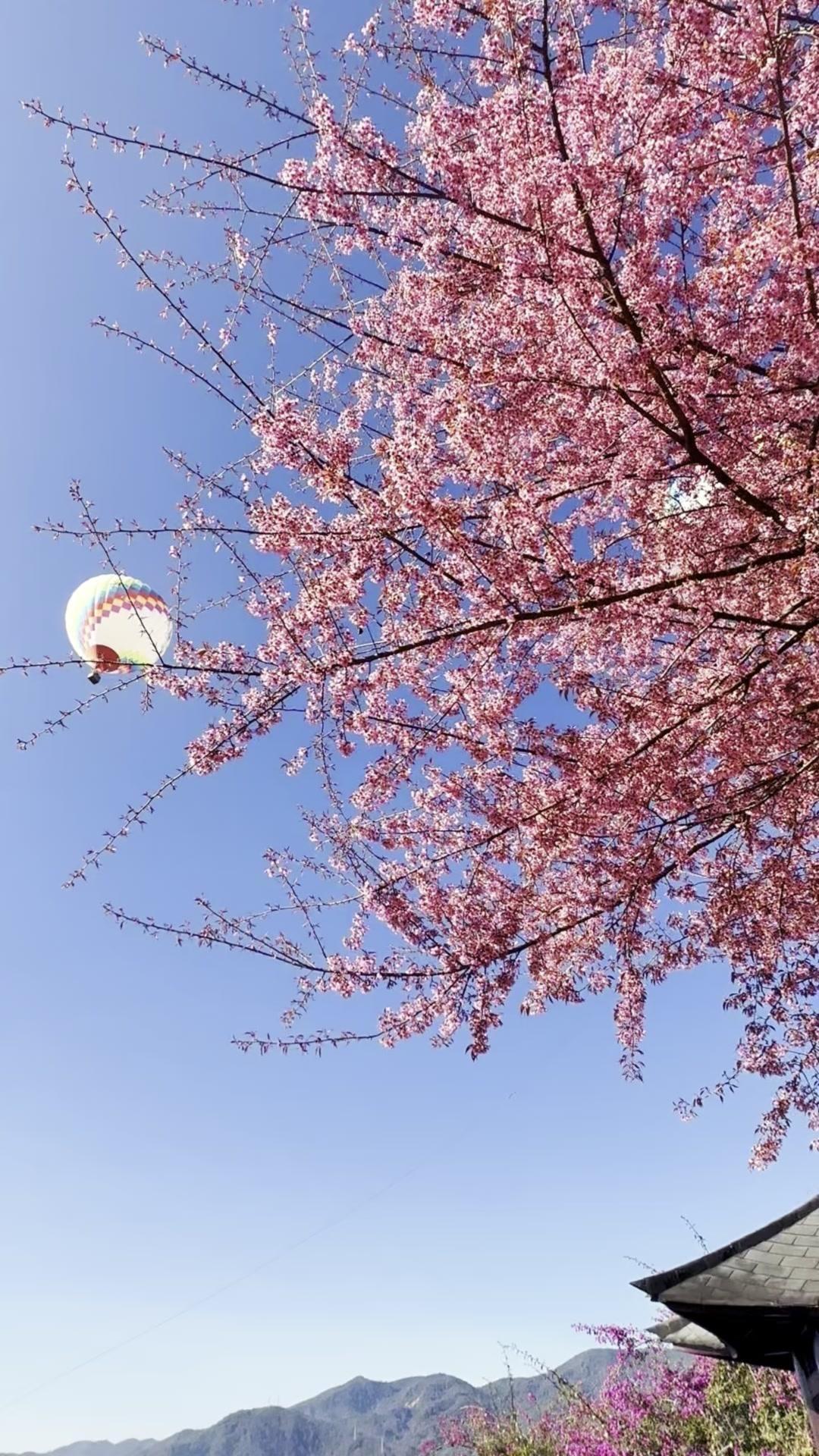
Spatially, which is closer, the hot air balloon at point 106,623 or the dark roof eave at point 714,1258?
the dark roof eave at point 714,1258

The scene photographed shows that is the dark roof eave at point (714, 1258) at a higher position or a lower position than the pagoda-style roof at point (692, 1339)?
higher

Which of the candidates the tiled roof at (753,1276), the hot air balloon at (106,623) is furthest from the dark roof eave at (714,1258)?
the hot air balloon at (106,623)

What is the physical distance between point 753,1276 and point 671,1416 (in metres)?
8.91

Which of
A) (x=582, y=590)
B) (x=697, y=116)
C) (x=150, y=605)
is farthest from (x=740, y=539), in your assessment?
(x=150, y=605)

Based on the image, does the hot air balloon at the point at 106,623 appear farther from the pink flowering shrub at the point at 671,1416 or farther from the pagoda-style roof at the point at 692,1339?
the pink flowering shrub at the point at 671,1416

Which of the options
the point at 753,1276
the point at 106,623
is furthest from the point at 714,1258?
the point at 106,623

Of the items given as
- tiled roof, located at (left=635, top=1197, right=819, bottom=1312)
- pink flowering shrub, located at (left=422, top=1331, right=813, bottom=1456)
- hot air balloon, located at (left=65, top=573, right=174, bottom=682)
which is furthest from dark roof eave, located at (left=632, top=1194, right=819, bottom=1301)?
hot air balloon, located at (left=65, top=573, right=174, bottom=682)

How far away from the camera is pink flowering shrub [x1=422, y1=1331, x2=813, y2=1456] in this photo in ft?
35.5

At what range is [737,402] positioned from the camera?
12.7 ft

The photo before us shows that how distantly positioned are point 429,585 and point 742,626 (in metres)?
2.04

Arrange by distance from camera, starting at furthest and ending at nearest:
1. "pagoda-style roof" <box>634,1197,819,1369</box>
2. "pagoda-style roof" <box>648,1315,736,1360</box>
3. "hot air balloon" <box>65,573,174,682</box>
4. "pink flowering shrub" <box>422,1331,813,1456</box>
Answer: "pink flowering shrub" <box>422,1331,813,1456</box>, "hot air balloon" <box>65,573,174,682</box>, "pagoda-style roof" <box>648,1315,736,1360</box>, "pagoda-style roof" <box>634,1197,819,1369</box>

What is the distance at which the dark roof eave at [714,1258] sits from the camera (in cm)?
641

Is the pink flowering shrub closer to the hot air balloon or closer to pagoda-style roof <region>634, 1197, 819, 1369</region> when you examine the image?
pagoda-style roof <region>634, 1197, 819, 1369</region>

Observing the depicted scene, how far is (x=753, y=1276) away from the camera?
6.50m
